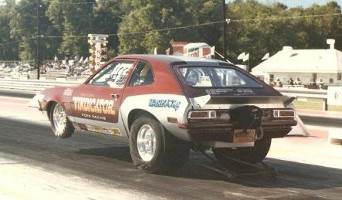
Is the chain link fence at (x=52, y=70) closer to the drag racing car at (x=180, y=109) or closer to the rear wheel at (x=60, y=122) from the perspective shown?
the rear wheel at (x=60, y=122)

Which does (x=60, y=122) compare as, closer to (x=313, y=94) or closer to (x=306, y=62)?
(x=313, y=94)

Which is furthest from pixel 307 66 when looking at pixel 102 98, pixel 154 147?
pixel 154 147

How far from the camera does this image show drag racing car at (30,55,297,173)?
21.9 ft

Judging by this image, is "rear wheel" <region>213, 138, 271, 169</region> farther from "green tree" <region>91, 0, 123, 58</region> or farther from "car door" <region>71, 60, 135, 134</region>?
"green tree" <region>91, 0, 123, 58</region>

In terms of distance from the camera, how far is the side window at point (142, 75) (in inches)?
296

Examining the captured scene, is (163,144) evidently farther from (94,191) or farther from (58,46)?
(58,46)

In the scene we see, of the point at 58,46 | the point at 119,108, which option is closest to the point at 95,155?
the point at 119,108

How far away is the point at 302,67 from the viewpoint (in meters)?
69.9

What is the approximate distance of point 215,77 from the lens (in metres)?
7.67

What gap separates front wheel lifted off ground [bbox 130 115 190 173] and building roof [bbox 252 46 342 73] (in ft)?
206

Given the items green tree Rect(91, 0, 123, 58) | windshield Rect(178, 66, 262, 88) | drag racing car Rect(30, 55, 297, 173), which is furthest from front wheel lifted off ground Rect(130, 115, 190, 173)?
green tree Rect(91, 0, 123, 58)

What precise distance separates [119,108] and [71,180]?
1477mm

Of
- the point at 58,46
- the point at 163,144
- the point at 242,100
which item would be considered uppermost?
the point at 58,46

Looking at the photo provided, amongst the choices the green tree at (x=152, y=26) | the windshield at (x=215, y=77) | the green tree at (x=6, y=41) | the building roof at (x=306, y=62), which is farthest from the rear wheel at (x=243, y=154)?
the green tree at (x=6, y=41)
